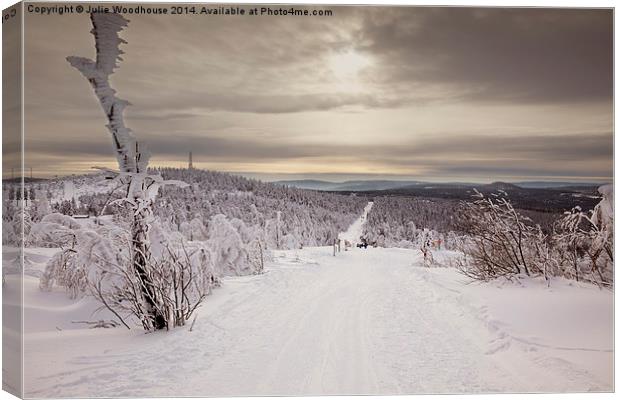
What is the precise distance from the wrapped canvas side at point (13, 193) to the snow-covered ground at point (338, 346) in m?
0.10

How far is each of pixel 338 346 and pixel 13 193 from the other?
3703 millimetres

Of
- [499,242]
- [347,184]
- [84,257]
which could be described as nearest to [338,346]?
[347,184]

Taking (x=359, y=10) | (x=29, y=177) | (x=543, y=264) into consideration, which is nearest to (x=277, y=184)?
(x=359, y=10)

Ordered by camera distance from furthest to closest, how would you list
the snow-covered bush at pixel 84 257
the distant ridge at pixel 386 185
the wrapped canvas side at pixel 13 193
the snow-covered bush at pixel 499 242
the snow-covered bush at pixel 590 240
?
1. the snow-covered bush at pixel 499 242
2. the distant ridge at pixel 386 185
3. the snow-covered bush at pixel 590 240
4. the snow-covered bush at pixel 84 257
5. the wrapped canvas side at pixel 13 193

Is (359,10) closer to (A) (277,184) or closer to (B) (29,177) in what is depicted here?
(A) (277,184)

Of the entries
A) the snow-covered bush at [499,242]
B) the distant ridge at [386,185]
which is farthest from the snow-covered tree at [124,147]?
the snow-covered bush at [499,242]

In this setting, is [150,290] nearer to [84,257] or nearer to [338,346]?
[84,257]

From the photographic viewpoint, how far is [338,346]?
5.81m

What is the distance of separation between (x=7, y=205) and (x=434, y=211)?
15.1 feet

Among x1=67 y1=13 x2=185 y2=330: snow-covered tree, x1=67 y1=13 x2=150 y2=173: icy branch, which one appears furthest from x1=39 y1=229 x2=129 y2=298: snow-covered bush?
x1=67 y1=13 x2=150 y2=173: icy branch

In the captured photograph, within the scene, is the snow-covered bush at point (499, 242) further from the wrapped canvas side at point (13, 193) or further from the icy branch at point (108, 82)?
the wrapped canvas side at point (13, 193)

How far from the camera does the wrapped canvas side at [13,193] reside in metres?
5.60

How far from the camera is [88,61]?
559 cm

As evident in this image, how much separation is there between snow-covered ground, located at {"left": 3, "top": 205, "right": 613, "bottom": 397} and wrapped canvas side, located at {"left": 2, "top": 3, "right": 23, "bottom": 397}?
10cm
